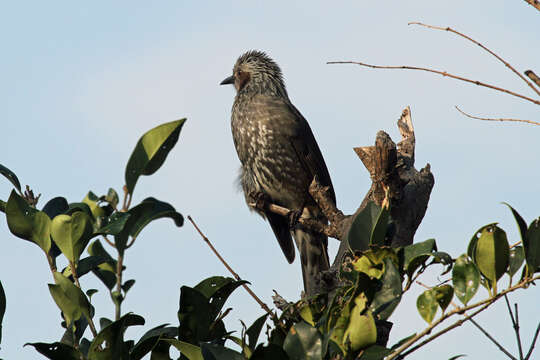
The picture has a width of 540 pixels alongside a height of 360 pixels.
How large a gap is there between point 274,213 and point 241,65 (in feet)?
6.65

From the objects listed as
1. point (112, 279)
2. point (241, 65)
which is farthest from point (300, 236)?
point (112, 279)

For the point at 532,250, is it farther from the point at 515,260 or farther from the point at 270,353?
the point at 270,353

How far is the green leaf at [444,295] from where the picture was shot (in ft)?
4.92

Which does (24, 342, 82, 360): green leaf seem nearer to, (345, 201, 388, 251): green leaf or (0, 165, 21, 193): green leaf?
(0, 165, 21, 193): green leaf

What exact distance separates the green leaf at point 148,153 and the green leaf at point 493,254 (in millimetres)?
1147

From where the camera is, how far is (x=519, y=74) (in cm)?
235

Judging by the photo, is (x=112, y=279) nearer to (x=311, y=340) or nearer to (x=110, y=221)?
(x=110, y=221)

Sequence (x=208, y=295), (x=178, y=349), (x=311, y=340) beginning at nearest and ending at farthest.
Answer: (x=311, y=340), (x=178, y=349), (x=208, y=295)

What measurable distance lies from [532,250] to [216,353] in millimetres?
796

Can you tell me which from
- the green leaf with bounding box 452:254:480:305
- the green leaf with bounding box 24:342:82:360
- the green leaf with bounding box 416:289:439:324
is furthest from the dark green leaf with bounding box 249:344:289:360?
the green leaf with bounding box 24:342:82:360

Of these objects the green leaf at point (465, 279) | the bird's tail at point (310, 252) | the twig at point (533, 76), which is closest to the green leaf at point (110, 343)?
the green leaf at point (465, 279)

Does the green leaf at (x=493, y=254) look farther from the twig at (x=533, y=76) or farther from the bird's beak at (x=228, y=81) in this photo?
the bird's beak at (x=228, y=81)

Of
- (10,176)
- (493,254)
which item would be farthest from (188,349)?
(10,176)

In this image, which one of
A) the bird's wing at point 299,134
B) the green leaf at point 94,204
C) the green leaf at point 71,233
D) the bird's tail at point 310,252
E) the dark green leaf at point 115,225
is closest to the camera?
the green leaf at point 71,233
